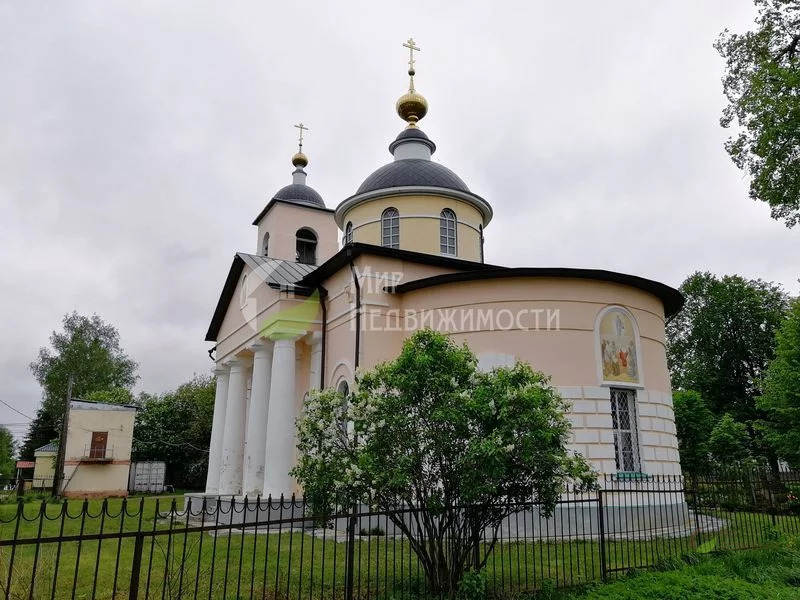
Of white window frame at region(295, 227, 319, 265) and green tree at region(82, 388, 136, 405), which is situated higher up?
white window frame at region(295, 227, 319, 265)

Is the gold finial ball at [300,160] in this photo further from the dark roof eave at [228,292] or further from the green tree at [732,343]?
the green tree at [732,343]

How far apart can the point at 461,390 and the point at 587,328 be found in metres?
6.56

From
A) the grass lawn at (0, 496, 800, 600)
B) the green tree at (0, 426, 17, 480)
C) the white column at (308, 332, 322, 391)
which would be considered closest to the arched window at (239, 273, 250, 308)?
the white column at (308, 332, 322, 391)

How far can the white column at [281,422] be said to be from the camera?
13.8m

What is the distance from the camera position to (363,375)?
6.93 metres

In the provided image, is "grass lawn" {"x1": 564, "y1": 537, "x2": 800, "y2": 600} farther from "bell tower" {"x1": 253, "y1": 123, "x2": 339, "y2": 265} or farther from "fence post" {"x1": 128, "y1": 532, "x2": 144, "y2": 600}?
"bell tower" {"x1": 253, "y1": 123, "x2": 339, "y2": 265}

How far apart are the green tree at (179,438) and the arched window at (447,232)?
21.3 meters

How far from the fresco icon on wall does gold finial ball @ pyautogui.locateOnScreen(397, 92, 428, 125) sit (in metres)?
10.5

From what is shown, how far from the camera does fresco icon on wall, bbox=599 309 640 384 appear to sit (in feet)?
40.0

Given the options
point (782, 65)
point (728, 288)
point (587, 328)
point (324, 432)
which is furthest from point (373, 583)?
point (728, 288)

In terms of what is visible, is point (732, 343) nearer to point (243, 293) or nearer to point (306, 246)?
point (306, 246)

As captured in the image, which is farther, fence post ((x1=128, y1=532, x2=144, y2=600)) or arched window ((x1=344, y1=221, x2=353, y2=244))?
arched window ((x1=344, y1=221, x2=353, y2=244))

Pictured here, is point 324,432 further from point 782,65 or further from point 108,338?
point 108,338

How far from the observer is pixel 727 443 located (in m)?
26.1
